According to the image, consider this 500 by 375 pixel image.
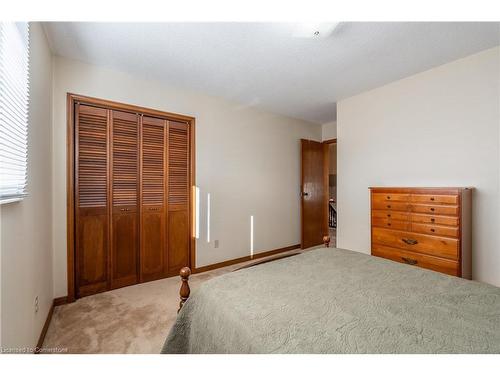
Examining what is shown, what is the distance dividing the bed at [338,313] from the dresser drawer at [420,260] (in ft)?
3.38

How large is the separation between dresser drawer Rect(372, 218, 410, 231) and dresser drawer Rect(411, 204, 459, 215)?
183 mm

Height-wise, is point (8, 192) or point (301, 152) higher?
point (301, 152)

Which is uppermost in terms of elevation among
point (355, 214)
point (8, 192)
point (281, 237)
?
point (8, 192)

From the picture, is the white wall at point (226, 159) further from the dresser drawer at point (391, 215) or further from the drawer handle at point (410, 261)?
the drawer handle at point (410, 261)

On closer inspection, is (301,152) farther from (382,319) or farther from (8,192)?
(8,192)

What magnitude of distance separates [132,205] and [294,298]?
2352 mm

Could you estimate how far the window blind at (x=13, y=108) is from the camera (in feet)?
3.51

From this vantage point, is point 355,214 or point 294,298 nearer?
point 294,298

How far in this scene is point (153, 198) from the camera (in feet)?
9.62

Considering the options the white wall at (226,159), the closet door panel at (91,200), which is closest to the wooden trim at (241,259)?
the white wall at (226,159)

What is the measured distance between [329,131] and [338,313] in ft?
14.2

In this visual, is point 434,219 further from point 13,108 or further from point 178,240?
point 13,108
